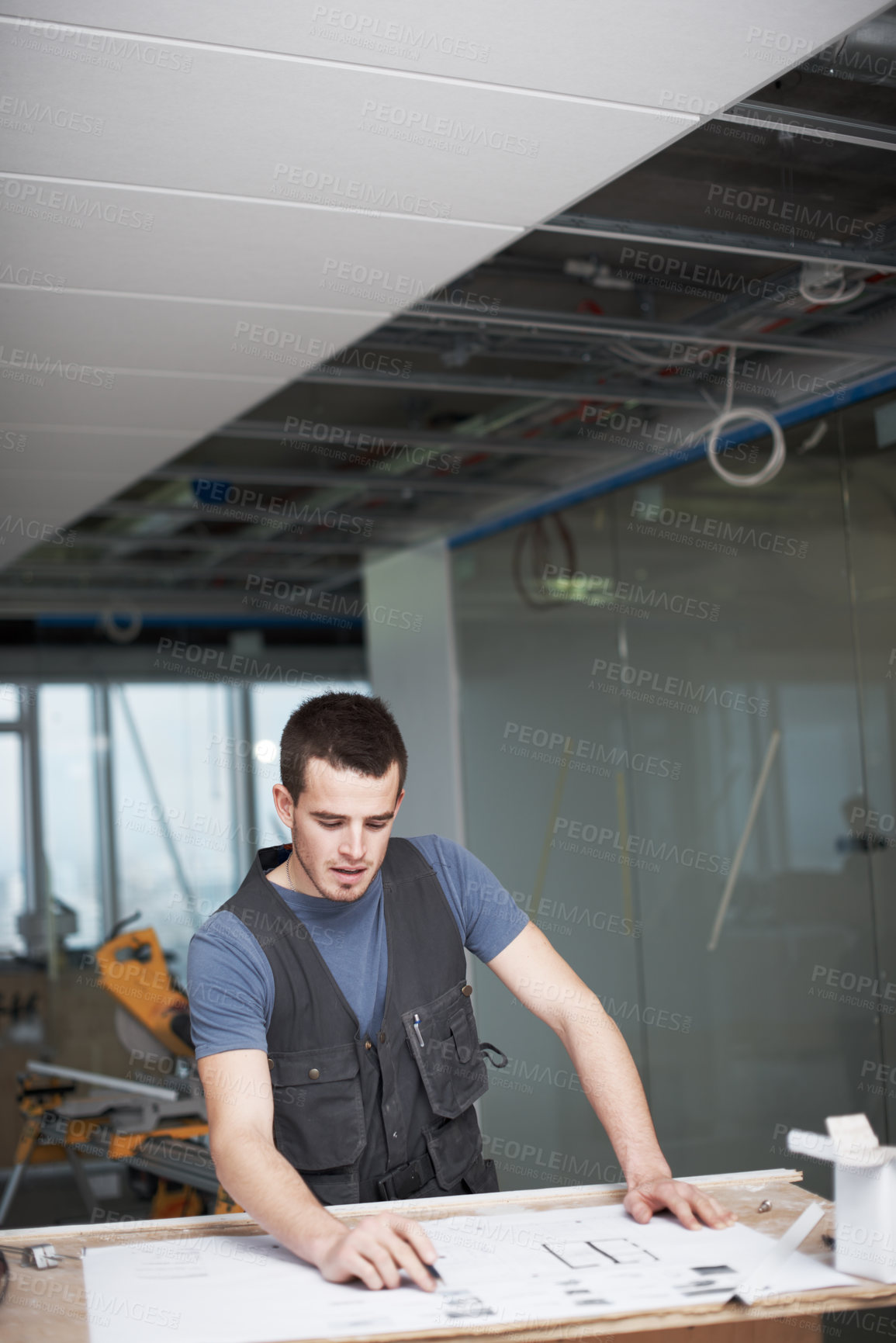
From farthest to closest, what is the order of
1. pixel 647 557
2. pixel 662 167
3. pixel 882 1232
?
pixel 647 557 → pixel 662 167 → pixel 882 1232

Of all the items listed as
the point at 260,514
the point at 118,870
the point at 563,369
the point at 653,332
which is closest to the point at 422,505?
the point at 260,514

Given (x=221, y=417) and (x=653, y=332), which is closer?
(x=653, y=332)

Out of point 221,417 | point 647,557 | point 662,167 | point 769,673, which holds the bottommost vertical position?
point 769,673

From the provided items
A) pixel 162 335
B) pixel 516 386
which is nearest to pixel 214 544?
pixel 516 386

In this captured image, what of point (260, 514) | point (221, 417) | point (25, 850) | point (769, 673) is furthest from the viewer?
point (25, 850)

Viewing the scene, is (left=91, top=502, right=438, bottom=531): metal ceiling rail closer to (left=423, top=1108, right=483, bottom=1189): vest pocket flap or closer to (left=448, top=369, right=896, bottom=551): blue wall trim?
(left=448, top=369, right=896, bottom=551): blue wall trim

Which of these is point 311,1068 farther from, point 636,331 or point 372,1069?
point 636,331

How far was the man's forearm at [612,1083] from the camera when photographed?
1916 mm

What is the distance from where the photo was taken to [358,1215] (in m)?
1.84

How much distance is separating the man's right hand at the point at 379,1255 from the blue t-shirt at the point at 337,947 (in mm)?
329

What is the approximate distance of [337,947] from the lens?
2057mm

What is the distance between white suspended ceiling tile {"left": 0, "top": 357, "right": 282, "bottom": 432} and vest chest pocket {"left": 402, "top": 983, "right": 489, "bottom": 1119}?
189 centimetres

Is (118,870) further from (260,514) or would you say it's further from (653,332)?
(653,332)

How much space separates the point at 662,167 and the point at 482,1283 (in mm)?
2595
